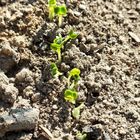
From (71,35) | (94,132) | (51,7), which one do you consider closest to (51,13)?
(51,7)

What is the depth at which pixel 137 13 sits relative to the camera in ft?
9.02

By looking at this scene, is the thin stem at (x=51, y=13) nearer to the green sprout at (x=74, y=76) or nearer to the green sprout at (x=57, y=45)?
the green sprout at (x=57, y=45)

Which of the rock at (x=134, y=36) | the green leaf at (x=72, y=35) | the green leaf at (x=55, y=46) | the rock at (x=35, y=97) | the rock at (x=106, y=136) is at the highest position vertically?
the green leaf at (x=72, y=35)

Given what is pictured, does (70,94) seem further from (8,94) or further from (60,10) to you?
(60,10)

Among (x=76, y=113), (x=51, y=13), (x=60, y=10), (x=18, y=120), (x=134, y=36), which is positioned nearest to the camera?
(x=18, y=120)

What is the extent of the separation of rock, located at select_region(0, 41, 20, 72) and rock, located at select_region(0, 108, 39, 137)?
27 centimetres

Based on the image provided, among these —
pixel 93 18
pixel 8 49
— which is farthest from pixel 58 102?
pixel 93 18

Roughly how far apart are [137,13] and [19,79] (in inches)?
37.5

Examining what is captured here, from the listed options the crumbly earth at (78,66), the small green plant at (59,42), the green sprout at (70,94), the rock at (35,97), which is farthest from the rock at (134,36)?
the rock at (35,97)

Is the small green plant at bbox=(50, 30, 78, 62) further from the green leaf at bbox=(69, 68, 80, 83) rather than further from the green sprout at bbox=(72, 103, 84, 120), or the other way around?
the green sprout at bbox=(72, 103, 84, 120)

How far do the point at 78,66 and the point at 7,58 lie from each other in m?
0.39

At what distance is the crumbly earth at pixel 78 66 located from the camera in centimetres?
221

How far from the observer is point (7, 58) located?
2293 millimetres

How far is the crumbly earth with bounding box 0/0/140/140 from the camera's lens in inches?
87.0
